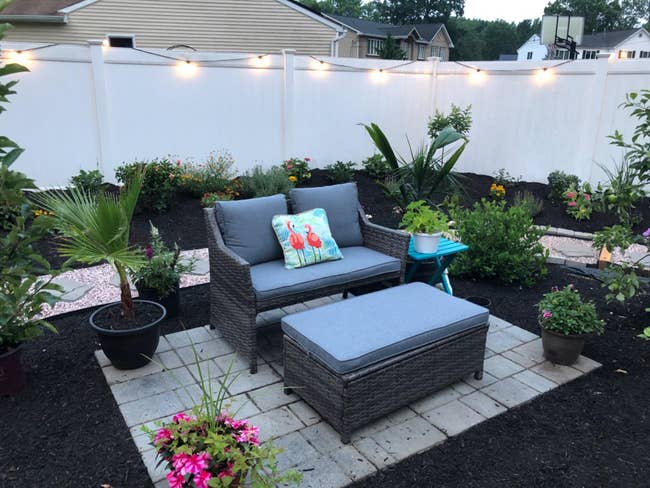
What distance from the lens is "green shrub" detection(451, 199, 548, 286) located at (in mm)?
4578

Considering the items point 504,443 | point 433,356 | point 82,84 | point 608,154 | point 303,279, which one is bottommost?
point 504,443

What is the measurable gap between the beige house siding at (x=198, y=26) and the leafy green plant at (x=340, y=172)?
566 centimetres

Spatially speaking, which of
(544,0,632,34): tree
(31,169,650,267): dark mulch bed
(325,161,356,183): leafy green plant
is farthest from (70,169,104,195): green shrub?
(544,0,632,34): tree

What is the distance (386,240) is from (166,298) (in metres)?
1.77

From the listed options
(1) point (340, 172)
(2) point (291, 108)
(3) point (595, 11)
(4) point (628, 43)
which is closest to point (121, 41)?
(2) point (291, 108)

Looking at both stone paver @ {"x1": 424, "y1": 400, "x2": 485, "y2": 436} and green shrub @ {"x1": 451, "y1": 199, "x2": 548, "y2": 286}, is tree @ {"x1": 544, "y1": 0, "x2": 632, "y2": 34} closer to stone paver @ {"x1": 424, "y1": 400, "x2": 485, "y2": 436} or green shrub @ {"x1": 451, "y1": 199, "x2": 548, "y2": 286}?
green shrub @ {"x1": 451, "y1": 199, "x2": 548, "y2": 286}

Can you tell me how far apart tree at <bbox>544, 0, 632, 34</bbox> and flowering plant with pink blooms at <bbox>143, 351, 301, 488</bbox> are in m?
53.9

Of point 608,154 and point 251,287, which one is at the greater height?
point 608,154

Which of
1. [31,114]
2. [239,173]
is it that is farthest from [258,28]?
[31,114]

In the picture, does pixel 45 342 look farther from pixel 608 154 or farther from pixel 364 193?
pixel 608 154

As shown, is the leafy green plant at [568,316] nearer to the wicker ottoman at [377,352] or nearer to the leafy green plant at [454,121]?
the wicker ottoman at [377,352]

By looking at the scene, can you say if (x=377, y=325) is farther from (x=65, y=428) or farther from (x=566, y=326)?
(x=65, y=428)

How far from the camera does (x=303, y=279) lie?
335cm

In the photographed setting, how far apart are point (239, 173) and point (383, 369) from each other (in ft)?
19.3
